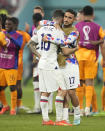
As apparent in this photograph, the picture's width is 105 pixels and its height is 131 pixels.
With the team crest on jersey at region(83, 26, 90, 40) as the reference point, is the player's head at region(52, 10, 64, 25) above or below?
above

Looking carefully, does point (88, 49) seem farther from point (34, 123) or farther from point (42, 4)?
point (42, 4)

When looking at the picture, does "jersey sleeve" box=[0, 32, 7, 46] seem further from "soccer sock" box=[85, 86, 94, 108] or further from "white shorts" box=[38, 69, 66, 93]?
"white shorts" box=[38, 69, 66, 93]

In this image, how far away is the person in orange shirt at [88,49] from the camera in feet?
44.7

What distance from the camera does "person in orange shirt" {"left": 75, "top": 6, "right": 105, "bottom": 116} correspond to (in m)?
13.6

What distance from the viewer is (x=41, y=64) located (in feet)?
35.7

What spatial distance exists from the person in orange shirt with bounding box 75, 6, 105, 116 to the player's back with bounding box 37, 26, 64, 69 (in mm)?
2769

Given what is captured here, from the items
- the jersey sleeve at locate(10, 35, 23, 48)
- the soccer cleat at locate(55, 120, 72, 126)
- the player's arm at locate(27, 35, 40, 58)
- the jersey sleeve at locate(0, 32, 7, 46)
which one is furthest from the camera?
the jersey sleeve at locate(10, 35, 23, 48)

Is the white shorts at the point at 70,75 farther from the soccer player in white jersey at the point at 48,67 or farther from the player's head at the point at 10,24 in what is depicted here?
the player's head at the point at 10,24

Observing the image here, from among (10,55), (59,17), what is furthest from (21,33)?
(59,17)

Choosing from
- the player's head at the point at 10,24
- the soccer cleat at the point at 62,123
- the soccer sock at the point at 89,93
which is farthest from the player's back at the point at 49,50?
the soccer sock at the point at 89,93

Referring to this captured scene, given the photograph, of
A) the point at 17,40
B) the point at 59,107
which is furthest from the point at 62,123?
the point at 17,40

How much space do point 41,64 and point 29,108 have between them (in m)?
4.63

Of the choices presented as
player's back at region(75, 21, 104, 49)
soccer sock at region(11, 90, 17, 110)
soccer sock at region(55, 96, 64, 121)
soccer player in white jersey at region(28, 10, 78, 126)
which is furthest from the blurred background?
soccer player in white jersey at region(28, 10, 78, 126)

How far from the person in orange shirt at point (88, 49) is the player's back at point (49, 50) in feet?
9.09
